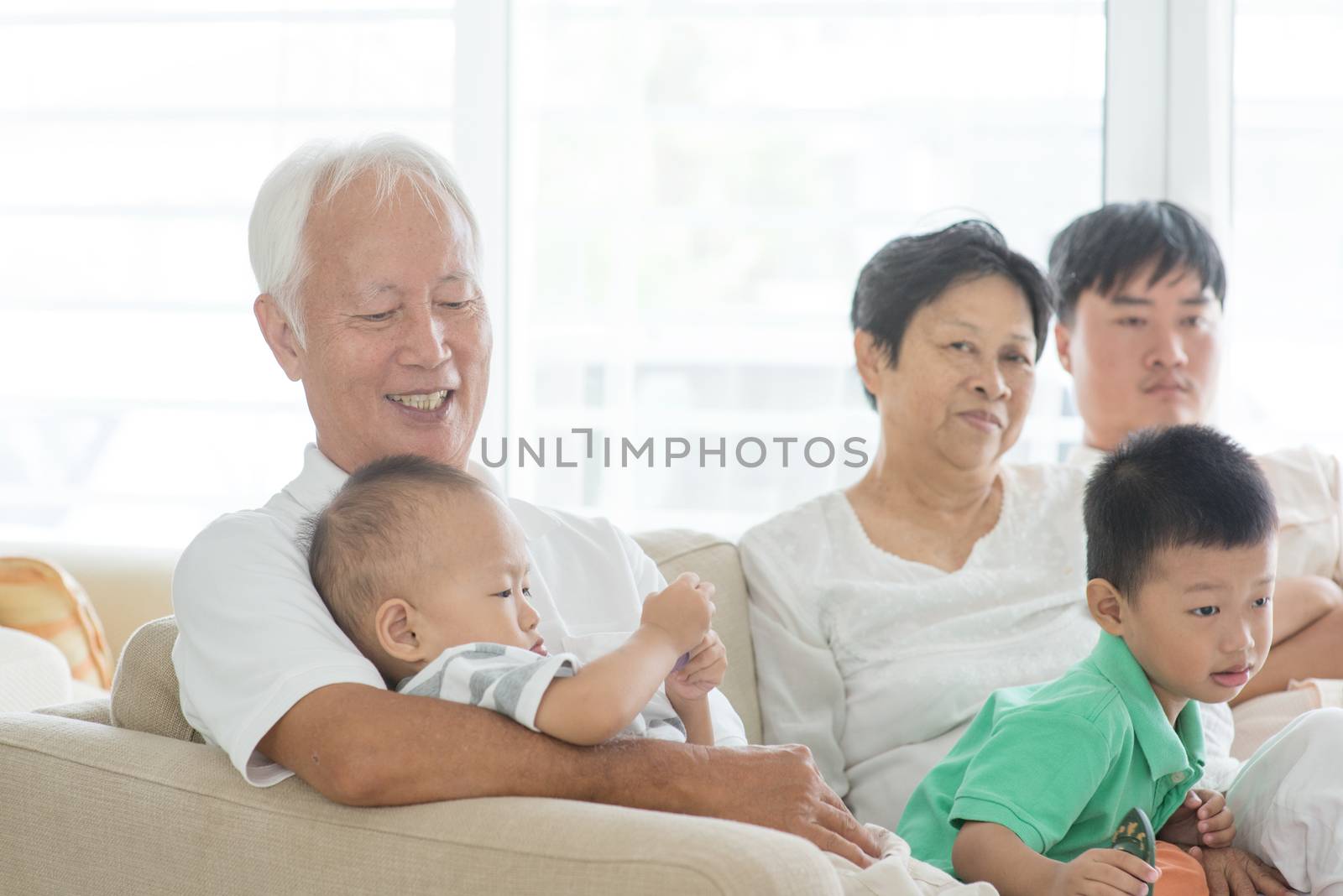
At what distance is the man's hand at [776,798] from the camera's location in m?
1.33

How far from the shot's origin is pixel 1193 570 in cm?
151

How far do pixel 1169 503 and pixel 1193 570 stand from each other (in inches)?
3.3

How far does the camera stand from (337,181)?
1631 millimetres

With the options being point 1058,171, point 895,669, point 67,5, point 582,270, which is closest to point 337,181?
point 895,669

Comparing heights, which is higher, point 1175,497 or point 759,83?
point 759,83

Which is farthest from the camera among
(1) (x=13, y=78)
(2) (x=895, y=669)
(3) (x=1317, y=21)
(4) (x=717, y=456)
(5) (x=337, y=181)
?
(1) (x=13, y=78)

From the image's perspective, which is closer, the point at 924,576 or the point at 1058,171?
the point at 924,576

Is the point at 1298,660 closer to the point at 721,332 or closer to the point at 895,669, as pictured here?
the point at 895,669

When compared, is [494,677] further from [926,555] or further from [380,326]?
[926,555]

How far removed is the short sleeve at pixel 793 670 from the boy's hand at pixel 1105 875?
64 cm

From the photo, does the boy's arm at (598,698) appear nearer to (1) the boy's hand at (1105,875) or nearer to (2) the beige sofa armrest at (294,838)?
(2) the beige sofa armrest at (294,838)

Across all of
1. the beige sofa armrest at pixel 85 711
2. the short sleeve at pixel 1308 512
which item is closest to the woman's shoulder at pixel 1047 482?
the short sleeve at pixel 1308 512

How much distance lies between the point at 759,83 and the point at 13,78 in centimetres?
208

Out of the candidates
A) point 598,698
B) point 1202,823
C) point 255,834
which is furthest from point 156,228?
point 1202,823
